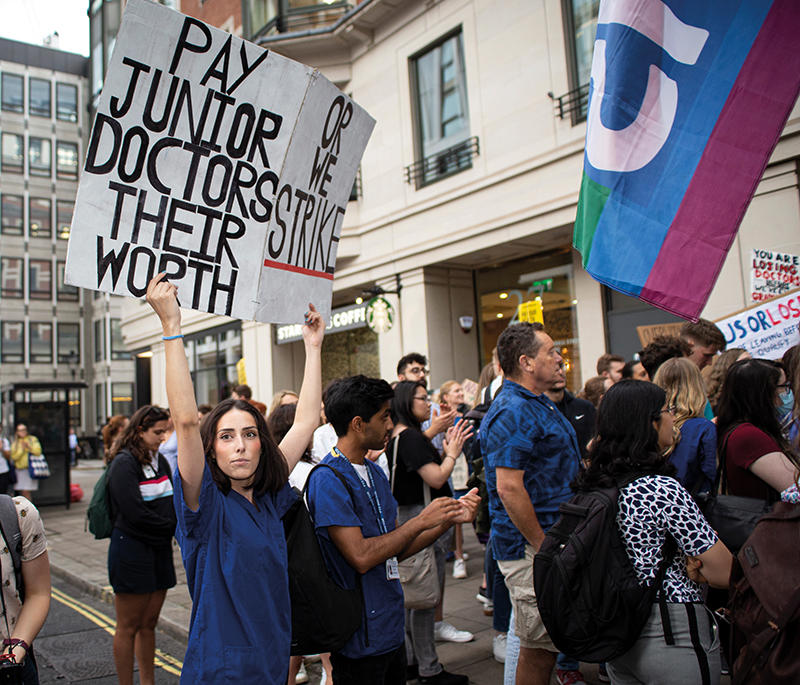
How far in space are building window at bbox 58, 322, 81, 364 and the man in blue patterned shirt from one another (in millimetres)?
Answer: 46240

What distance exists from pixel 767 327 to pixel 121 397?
145 feet

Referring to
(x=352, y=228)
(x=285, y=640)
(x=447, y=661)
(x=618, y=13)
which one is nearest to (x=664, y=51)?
(x=618, y=13)

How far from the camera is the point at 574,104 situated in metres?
10.9

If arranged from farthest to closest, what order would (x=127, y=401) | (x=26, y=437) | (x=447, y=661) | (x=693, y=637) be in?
(x=127, y=401), (x=26, y=437), (x=447, y=661), (x=693, y=637)

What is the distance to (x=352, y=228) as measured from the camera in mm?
15344

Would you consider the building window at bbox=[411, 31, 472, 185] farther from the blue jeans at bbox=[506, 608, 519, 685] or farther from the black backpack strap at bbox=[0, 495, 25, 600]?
the black backpack strap at bbox=[0, 495, 25, 600]

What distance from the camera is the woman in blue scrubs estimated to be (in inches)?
94.3

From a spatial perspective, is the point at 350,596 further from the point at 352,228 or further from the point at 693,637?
the point at 352,228

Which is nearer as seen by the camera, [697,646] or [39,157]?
[697,646]

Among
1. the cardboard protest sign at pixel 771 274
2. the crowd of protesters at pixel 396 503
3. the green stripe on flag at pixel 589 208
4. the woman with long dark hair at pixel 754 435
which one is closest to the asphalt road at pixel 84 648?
the crowd of protesters at pixel 396 503

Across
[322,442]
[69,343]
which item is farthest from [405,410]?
[69,343]

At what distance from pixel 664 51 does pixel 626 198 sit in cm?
61

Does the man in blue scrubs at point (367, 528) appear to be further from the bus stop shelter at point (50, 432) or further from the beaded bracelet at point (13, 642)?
the bus stop shelter at point (50, 432)

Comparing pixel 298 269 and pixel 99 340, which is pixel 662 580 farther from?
pixel 99 340
